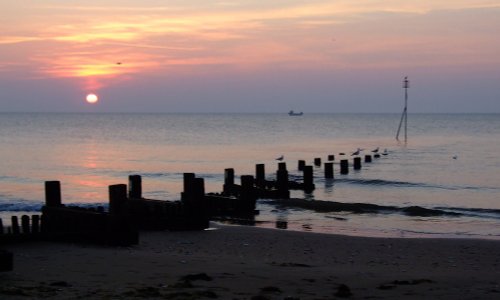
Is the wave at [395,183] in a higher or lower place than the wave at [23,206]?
lower

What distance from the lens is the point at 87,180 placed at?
4609cm

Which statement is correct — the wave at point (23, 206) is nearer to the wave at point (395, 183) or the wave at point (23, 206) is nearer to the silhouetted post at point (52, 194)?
the silhouetted post at point (52, 194)

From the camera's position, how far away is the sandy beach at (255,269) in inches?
463

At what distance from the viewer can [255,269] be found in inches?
558

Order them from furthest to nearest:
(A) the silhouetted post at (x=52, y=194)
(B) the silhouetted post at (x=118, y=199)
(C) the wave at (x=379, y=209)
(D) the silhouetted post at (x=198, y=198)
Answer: (C) the wave at (x=379, y=209)
(D) the silhouetted post at (x=198, y=198)
(A) the silhouetted post at (x=52, y=194)
(B) the silhouetted post at (x=118, y=199)

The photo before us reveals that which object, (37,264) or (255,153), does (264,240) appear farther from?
(255,153)

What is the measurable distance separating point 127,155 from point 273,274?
59.2 m

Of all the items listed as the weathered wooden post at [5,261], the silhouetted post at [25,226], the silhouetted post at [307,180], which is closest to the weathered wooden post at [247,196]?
the silhouetted post at [307,180]

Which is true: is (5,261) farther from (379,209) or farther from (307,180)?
(307,180)

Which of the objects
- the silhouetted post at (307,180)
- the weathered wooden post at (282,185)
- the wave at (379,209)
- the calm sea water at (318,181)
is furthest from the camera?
the silhouetted post at (307,180)

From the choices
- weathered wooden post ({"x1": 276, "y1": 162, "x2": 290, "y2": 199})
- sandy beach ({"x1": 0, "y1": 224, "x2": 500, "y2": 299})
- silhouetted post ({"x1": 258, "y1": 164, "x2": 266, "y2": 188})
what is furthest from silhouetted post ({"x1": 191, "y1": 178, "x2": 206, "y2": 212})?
silhouetted post ({"x1": 258, "y1": 164, "x2": 266, "y2": 188})

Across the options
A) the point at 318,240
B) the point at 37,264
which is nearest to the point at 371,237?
the point at 318,240

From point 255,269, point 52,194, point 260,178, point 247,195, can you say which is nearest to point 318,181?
point 260,178

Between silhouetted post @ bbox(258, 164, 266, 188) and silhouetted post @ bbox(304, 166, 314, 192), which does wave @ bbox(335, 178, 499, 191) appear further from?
Answer: silhouetted post @ bbox(258, 164, 266, 188)
